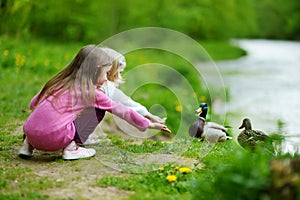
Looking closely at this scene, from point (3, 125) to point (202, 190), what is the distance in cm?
302

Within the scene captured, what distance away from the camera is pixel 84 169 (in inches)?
157

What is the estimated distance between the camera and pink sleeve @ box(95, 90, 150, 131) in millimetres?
4211

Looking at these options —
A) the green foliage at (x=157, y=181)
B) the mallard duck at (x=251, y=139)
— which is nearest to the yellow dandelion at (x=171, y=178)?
the green foliage at (x=157, y=181)

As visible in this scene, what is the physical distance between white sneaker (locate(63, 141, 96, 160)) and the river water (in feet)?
8.37

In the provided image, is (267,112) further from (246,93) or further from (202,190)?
(202,190)

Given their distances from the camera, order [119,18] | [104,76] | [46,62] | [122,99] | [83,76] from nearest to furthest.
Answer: [83,76] → [104,76] → [122,99] → [46,62] → [119,18]

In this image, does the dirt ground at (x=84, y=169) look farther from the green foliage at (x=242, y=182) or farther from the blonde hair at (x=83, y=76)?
the green foliage at (x=242, y=182)

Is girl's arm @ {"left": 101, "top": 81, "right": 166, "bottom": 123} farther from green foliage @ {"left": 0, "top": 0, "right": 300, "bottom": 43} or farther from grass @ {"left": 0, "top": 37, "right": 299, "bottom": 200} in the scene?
green foliage @ {"left": 0, "top": 0, "right": 300, "bottom": 43}

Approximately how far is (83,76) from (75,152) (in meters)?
0.64

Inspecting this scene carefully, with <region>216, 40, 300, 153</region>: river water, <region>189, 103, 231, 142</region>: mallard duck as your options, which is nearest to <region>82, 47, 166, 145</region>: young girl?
<region>189, 103, 231, 142</region>: mallard duck

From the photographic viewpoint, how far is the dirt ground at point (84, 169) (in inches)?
136

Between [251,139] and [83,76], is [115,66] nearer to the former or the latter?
[83,76]

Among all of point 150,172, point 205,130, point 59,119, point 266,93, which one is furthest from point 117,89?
point 266,93

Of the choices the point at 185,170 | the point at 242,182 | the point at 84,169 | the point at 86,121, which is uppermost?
the point at 86,121
